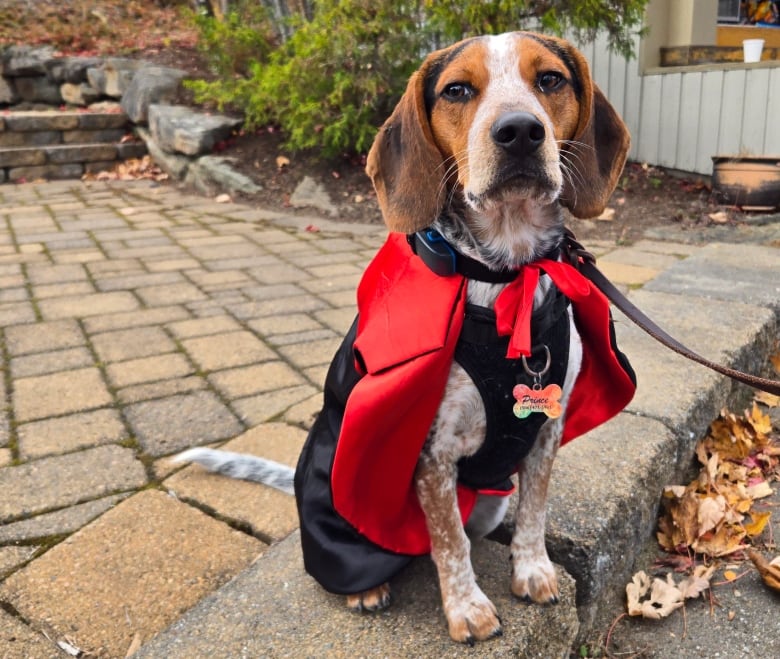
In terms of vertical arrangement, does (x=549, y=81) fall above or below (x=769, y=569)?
above

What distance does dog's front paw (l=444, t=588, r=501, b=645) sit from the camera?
1542 millimetres

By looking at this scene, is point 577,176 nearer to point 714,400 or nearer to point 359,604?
point 359,604

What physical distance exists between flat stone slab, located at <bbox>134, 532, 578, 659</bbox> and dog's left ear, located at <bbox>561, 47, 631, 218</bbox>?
94cm

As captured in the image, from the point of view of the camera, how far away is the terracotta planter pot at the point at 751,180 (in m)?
6.32

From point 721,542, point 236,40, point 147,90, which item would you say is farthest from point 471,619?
point 147,90

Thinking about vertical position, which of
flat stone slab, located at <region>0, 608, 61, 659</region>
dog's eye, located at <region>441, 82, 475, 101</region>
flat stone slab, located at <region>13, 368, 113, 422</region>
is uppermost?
dog's eye, located at <region>441, 82, 475, 101</region>

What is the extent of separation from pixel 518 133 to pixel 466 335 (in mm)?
436

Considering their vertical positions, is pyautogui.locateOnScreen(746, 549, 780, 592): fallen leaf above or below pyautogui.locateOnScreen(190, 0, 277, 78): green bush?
below

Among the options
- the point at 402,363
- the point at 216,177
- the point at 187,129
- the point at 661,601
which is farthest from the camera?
the point at 187,129

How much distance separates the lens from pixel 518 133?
1.46 meters

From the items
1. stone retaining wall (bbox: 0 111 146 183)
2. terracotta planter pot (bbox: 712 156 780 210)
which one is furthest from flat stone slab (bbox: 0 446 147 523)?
stone retaining wall (bbox: 0 111 146 183)

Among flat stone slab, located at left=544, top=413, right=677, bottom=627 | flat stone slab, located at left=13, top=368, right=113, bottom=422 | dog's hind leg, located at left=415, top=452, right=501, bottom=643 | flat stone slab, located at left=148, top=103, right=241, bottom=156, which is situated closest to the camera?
dog's hind leg, located at left=415, top=452, right=501, bottom=643

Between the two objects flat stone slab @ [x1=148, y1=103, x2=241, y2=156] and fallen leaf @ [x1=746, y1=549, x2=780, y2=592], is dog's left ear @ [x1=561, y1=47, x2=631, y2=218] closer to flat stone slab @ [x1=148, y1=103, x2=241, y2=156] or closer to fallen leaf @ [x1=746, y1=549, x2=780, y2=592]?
fallen leaf @ [x1=746, y1=549, x2=780, y2=592]

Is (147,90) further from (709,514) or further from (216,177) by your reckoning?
(709,514)
